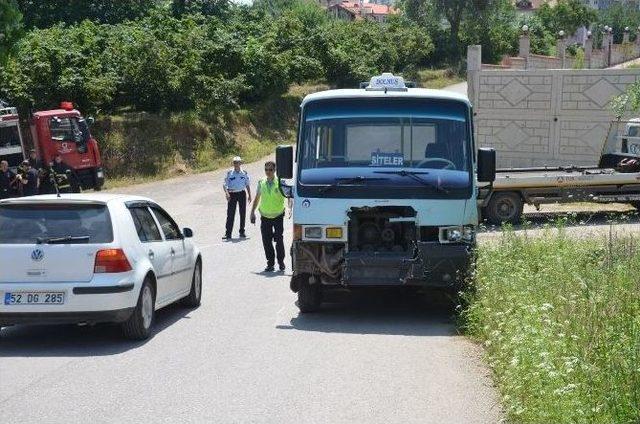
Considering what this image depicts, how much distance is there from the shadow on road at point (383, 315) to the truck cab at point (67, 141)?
2053 cm

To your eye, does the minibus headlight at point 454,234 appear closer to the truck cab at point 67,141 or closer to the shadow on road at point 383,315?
the shadow on road at point 383,315

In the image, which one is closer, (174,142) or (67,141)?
(67,141)

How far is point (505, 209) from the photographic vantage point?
25031 mm

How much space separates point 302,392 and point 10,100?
30477 mm

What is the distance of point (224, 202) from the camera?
3100 cm

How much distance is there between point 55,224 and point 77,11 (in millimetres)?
46601

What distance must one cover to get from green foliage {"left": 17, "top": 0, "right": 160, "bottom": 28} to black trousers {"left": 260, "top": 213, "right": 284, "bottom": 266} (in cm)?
3801

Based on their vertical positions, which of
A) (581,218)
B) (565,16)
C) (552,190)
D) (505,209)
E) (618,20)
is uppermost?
(552,190)

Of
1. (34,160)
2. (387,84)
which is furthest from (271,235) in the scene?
(34,160)

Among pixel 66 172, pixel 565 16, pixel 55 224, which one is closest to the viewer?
pixel 55 224

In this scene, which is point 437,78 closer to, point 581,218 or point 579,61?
point 579,61

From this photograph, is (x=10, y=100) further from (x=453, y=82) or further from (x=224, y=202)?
(x=453, y=82)

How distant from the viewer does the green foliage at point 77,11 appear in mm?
53188

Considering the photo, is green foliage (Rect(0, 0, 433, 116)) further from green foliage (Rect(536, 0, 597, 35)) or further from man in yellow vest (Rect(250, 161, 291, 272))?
green foliage (Rect(536, 0, 597, 35))
